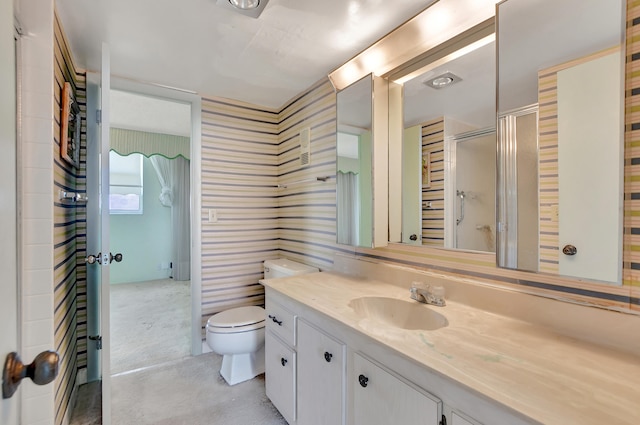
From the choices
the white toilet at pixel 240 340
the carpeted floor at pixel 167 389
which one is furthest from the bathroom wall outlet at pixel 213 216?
the carpeted floor at pixel 167 389

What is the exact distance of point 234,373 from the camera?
1991mm

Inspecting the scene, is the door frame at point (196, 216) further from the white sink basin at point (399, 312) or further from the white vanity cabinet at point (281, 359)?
the white sink basin at point (399, 312)

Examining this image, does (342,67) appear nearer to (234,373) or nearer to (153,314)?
(234,373)

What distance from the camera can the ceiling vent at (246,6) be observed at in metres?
1.29

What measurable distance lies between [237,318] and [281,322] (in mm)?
676

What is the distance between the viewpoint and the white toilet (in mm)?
1935

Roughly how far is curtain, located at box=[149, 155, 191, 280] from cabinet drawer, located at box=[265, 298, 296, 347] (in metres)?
3.55

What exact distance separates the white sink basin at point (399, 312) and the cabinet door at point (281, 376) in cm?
44

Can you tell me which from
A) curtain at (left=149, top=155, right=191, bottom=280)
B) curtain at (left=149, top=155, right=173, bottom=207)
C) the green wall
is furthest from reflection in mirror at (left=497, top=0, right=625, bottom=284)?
the green wall

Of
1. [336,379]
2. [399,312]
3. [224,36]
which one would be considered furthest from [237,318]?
[224,36]

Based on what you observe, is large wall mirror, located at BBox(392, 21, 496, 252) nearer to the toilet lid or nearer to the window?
the toilet lid

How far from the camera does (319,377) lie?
126cm

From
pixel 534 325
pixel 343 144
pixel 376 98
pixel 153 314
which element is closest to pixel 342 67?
pixel 376 98

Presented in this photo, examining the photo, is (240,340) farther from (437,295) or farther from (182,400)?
(437,295)
